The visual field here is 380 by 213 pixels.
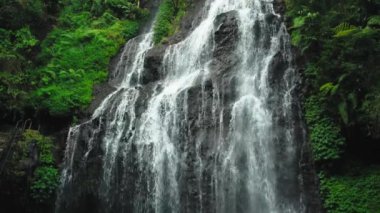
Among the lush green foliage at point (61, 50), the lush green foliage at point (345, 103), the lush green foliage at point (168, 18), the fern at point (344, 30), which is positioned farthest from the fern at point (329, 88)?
the lush green foliage at point (61, 50)

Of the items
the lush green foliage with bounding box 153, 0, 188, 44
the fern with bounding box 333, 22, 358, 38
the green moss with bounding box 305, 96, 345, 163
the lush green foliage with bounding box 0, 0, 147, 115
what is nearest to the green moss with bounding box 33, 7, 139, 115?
the lush green foliage with bounding box 0, 0, 147, 115

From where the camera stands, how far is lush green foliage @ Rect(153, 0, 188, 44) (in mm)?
20391

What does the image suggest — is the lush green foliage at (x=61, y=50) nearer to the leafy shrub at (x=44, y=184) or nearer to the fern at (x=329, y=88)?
the leafy shrub at (x=44, y=184)

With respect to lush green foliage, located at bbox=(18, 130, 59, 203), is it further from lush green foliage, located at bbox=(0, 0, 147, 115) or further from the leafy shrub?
lush green foliage, located at bbox=(0, 0, 147, 115)

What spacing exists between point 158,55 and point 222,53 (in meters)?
3.12

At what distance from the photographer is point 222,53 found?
51.1 feet

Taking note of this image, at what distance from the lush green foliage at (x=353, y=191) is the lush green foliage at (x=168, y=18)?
34.1 ft

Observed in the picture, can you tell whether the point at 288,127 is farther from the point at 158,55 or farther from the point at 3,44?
the point at 3,44

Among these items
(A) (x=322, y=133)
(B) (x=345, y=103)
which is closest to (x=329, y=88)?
(B) (x=345, y=103)

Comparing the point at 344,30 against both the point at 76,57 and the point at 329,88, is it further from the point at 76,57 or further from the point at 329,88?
the point at 76,57

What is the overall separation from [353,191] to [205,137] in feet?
15.0

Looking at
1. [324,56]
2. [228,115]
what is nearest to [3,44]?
[228,115]

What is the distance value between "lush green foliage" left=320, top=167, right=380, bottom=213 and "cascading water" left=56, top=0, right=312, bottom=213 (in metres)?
0.84

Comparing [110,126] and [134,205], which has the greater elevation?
[110,126]
